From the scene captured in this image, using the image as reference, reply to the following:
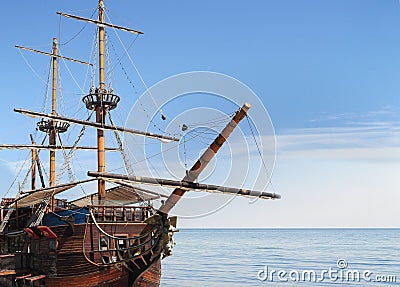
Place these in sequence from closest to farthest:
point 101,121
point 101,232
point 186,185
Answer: point 186,185 < point 101,232 < point 101,121

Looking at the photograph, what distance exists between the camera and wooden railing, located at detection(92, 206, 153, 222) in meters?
26.5

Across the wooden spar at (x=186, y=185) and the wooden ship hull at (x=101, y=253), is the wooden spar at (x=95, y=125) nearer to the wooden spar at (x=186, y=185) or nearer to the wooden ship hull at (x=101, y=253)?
the wooden ship hull at (x=101, y=253)

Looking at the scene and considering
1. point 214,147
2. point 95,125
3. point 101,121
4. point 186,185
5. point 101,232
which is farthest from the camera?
point 101,121

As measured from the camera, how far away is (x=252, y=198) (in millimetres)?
21328

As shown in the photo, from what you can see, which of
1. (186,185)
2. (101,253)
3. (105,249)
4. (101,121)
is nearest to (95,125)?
(101,121)

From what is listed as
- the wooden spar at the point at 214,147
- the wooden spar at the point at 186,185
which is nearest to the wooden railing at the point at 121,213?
the wooden spar at the point at 186,185

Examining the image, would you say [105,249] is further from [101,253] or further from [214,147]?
[214,147]

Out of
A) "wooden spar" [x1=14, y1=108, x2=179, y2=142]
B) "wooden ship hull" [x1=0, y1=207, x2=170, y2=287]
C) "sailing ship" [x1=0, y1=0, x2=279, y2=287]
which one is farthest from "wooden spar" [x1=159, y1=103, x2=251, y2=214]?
"wooden spar" [x1=14, y1=108, x2=179, y2=142]

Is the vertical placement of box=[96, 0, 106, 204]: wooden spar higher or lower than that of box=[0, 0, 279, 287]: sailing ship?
higher

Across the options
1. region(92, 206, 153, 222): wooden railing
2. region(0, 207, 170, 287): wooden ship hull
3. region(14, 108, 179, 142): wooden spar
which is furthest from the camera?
region(14, 108, 179, 142): wooden spar

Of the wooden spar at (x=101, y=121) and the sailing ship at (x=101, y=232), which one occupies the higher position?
the wooden spar at (x=101, y=121)

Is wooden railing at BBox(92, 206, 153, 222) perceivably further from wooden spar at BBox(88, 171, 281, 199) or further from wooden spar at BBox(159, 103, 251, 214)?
wooden spar at BBox(159, 103, 251, 214)

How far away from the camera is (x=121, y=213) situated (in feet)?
89.7

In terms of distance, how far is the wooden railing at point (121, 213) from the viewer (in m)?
26.5
